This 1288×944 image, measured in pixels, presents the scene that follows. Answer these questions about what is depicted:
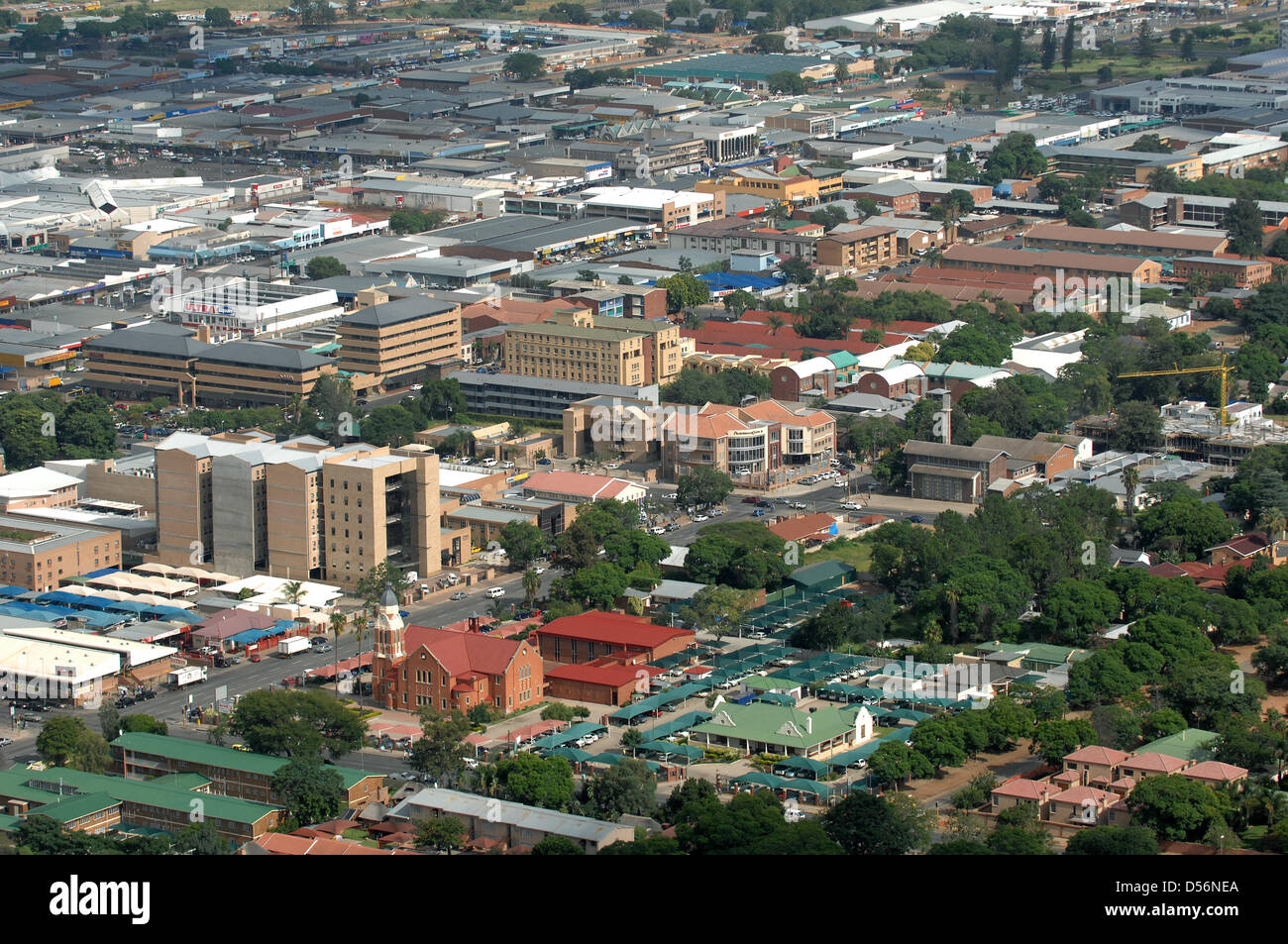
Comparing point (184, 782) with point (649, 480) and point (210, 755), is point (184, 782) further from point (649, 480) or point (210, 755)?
point (649, 480)

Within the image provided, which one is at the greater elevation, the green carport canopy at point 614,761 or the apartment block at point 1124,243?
the apartment block at point 1124,243

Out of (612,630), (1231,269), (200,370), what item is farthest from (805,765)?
(1231,269)

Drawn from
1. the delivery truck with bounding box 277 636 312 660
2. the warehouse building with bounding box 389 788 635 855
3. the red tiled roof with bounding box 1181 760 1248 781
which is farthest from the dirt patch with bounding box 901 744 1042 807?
the delivery truck with bounding box 277 636 312 660

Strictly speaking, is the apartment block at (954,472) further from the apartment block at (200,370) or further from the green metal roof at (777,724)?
the apartment block at (200,370)

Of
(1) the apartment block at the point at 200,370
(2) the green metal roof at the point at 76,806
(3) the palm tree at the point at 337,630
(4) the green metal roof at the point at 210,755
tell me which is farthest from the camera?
(1) the apartment block at the point at 200,370

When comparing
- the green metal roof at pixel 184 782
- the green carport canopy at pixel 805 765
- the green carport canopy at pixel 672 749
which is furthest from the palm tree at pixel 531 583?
Result: the green metal roof at pixel 184 782

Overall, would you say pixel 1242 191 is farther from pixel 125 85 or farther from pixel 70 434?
pixel 125 85

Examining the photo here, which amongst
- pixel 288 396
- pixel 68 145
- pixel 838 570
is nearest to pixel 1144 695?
pixel 838 570
